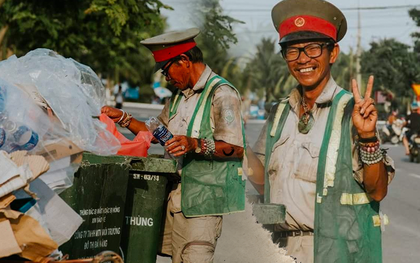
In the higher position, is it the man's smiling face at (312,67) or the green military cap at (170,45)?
the green military cap at (170,45)

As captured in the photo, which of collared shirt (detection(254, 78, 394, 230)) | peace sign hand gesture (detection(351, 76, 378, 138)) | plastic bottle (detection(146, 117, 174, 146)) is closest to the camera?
peace sign hand gesture (detection(351, 76, 378, 138))

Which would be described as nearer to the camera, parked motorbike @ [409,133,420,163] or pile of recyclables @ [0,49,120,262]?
pile of recyclables @ [0,49,120,262]

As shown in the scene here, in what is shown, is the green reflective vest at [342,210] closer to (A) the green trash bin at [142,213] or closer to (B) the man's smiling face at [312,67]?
(B) the man's smiling face at [312,67]

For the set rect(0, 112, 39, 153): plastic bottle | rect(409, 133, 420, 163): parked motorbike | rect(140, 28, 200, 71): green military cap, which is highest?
rect(409, 133, 420, 163): parked motorbike

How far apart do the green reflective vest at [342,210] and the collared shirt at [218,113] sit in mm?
810

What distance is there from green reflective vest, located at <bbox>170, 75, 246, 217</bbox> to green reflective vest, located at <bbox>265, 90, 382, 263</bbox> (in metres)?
0.85

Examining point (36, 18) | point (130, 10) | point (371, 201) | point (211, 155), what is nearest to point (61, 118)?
point (211, 155)

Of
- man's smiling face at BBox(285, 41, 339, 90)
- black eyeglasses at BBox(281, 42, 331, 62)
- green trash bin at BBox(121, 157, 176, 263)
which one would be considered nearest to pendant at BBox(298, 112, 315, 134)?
man's smiling face at BBox(285, 41, 339, 90)

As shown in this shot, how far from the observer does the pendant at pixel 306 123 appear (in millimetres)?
4266

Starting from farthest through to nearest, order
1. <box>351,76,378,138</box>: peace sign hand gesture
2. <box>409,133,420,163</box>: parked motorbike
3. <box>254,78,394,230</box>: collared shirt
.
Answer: <box>409,133,420,163</box>: parked motorbike
<box>254,78,394,230</box>: collared shirt
<box>351,76,378,138</box>: peace sign hand gesture

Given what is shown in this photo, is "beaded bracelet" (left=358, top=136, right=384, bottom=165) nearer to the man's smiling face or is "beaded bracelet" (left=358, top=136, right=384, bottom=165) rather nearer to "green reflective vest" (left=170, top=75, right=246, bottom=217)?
the man's smiling face

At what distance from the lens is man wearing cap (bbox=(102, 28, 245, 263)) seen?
15.9 feet

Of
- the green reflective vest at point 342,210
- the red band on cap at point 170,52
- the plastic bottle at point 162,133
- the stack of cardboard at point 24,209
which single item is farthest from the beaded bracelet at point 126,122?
the stack of cardboard at point 24,209

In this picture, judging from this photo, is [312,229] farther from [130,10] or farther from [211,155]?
[130,10]
